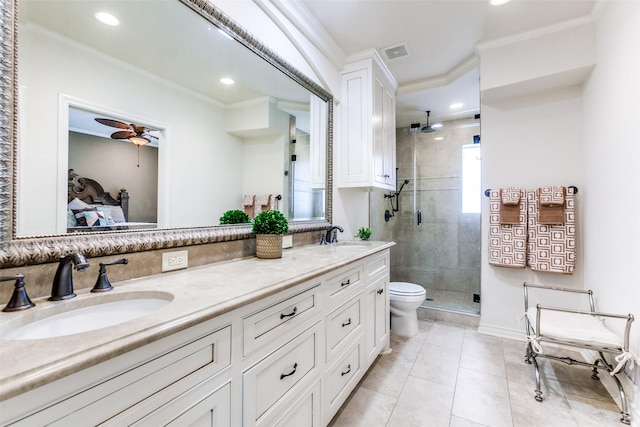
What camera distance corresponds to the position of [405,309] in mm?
2703

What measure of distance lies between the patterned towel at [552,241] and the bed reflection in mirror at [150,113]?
223 cm

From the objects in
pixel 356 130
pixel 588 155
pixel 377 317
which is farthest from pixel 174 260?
pixel 588 155

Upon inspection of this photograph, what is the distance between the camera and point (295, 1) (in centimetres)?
194

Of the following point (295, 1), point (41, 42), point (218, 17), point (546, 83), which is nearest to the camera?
point (41, 42)

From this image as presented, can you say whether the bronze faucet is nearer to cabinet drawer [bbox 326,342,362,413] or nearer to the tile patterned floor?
cabinet drawer [bbox 326,342,362,413]

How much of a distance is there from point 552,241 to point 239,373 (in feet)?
9.18

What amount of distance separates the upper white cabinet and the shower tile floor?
63.9 inches

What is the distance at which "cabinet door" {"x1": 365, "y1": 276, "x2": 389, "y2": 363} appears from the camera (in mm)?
1966

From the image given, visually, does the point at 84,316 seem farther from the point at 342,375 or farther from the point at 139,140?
the point at 342,375

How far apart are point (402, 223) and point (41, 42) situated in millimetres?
4011

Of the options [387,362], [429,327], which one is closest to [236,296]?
[387,362]

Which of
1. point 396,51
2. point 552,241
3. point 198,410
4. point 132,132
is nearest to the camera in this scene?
point 198,410

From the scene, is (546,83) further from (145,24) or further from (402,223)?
(145,24)

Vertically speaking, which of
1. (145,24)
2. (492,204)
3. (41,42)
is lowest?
(492,204)
